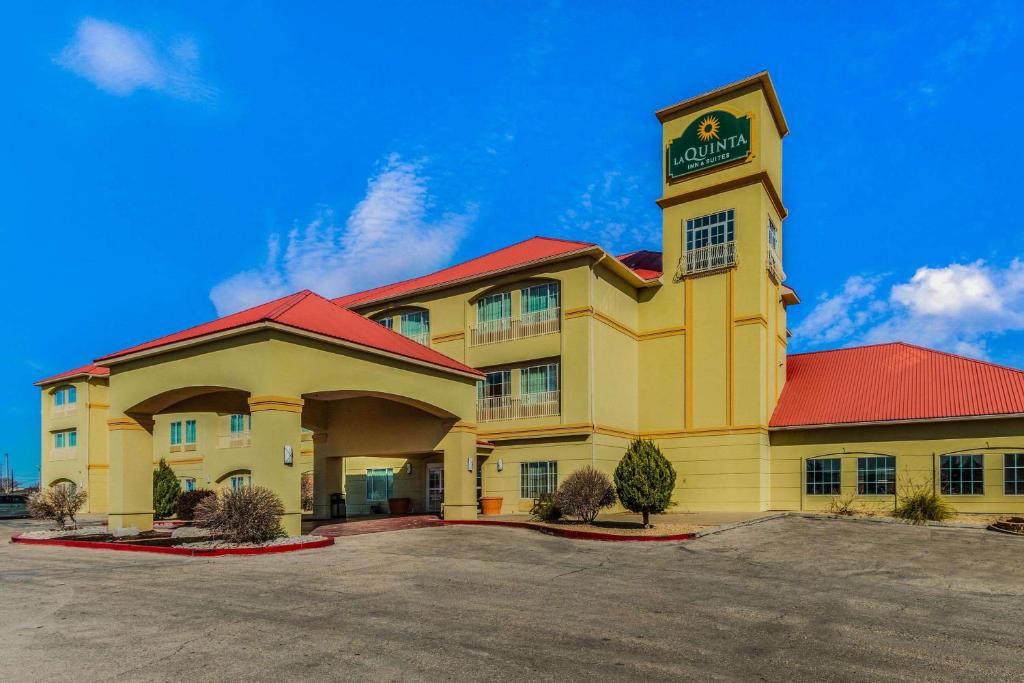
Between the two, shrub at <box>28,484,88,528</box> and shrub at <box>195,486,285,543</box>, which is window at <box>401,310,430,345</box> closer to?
shrub at <box>28,484,88,528</box>

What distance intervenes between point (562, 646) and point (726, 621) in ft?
9.62

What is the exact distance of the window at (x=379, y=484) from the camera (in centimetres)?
3444

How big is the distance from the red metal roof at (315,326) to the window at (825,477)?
44.0ft

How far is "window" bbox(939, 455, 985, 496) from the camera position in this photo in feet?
84.4

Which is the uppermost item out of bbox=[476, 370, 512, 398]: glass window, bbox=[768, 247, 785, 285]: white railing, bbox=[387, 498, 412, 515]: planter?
bbox=[768, 247, 785, 285]: white railing

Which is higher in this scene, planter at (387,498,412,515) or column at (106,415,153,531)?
column at (106,415,153,531)

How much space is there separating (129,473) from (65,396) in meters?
31.4

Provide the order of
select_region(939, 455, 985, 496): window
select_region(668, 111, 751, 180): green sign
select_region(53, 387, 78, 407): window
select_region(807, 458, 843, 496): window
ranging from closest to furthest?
select_region(939, 455, 985, 496): window → select_region(807, 458, 843, 496): window → select_region(668, 111, 751, 180): green sign → select_region(53, 387, 78, 407): window

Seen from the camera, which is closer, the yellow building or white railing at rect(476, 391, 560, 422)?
the yellow building

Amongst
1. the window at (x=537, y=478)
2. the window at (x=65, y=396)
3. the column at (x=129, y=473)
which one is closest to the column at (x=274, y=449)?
the column at (x=129, y=473)

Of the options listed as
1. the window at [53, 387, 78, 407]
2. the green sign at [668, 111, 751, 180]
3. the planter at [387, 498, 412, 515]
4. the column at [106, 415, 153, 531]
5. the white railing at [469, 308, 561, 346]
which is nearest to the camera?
the column at [106, 415, 153, 531]

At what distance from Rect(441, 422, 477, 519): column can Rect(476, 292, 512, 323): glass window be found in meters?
7.95

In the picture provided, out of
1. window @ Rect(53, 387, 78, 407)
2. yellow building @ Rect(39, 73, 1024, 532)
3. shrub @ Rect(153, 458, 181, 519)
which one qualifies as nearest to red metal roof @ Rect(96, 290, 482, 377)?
yellow building @ Rect(39, 73, 1024, 532)

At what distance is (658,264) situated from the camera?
34250 millimetres
